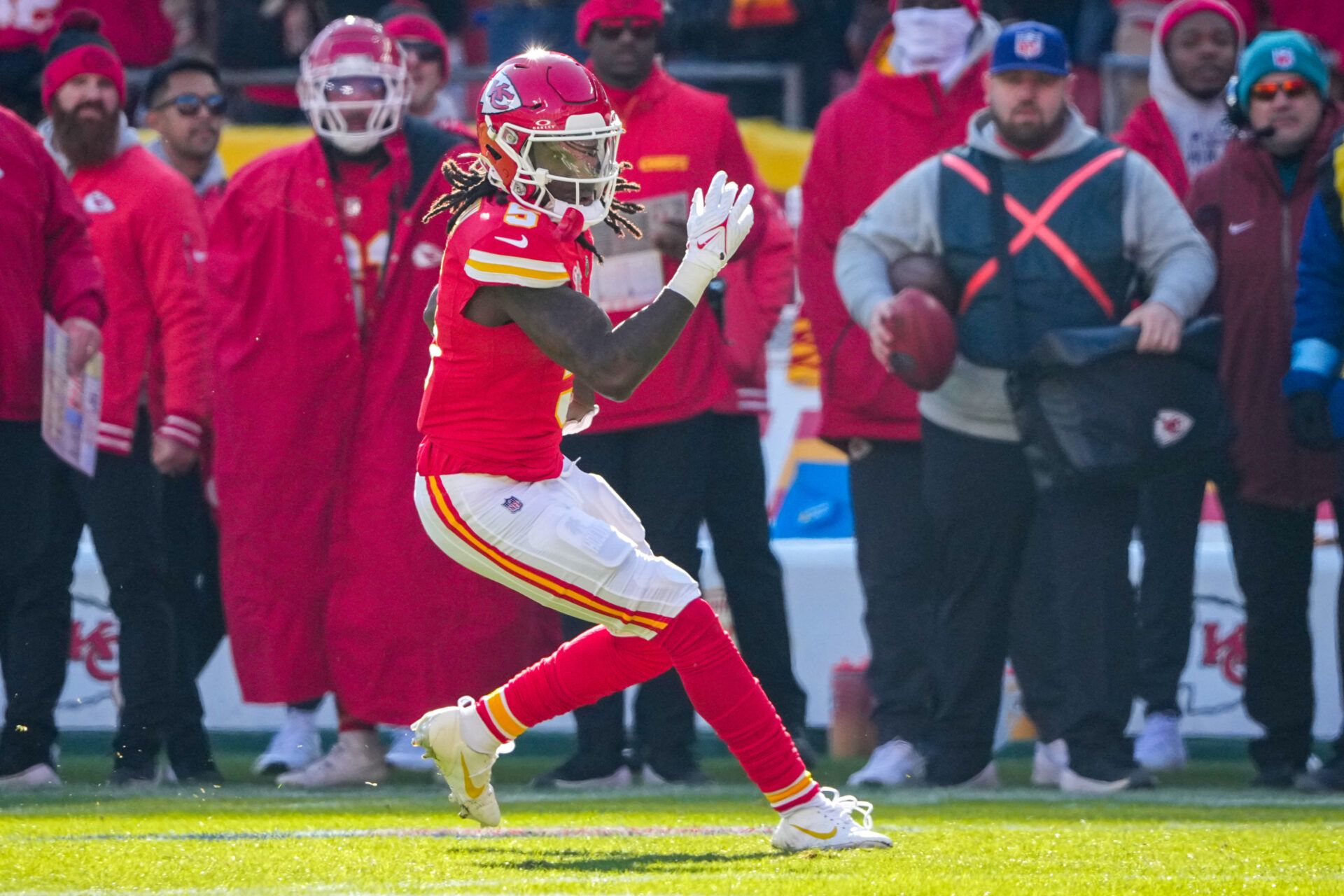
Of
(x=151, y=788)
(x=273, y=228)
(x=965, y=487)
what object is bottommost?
(x=151, y=788)

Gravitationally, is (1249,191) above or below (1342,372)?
above

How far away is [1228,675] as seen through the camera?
7.89m

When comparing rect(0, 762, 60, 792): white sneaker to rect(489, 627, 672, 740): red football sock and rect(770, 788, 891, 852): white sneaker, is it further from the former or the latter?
rect(770, 788, 891, 852): white sneaker

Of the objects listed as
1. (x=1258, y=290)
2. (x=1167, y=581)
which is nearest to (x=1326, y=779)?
(x=1167, y=581)

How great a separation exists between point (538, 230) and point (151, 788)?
8.86 feet

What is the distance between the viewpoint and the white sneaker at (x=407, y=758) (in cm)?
737

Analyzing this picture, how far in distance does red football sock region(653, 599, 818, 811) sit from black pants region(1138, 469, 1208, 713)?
107 inches

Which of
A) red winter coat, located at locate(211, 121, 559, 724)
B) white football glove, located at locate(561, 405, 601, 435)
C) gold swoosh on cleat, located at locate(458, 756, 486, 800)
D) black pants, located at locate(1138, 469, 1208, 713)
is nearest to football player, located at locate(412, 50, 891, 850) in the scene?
gold swoosh on cleat, located at locate(458, 756, 486, 800)

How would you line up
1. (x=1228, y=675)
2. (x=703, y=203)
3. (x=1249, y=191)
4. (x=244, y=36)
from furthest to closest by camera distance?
(x=244, y=36) → (x=1228, y=675) → (x=1249, y=191) → (x=703, y=203)

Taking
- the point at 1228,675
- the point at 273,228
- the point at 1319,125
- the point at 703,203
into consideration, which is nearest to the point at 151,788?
the point at 273,228

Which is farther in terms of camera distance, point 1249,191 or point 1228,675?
point 1228,675

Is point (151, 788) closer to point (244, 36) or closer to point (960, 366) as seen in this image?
point (960, 366)

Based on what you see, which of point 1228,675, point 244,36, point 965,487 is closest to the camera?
point 965,487

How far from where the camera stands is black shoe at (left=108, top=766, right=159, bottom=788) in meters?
6.98
